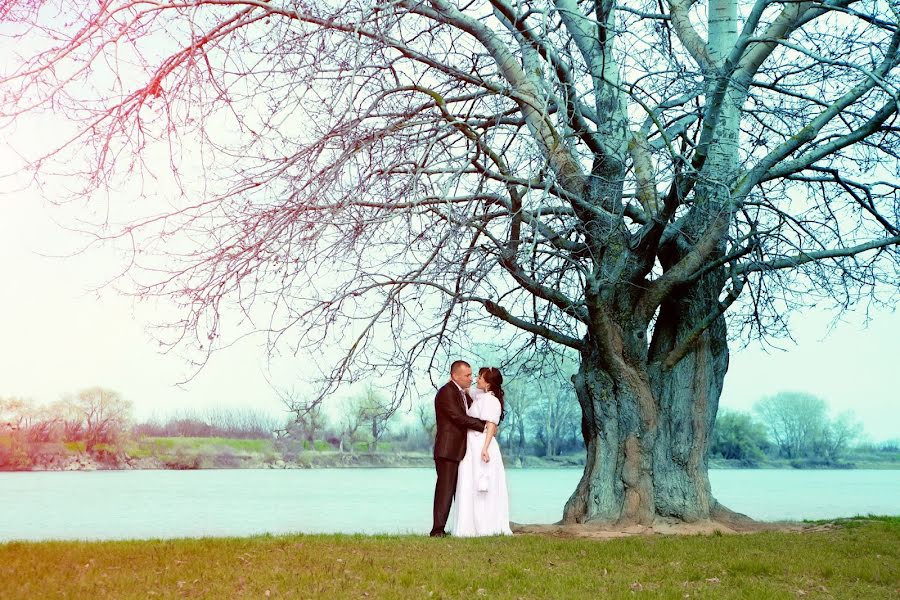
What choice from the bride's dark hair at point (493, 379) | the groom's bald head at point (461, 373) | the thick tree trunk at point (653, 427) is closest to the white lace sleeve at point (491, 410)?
the bride's dark hair at point (493, 379)

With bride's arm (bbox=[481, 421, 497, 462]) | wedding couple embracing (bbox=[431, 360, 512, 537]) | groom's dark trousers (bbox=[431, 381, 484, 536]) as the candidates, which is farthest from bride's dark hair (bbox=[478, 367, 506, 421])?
groom's dark trousers (bbox=[431, 381, 484, 536])

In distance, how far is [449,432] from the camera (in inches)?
428

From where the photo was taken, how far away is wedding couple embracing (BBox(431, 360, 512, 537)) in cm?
1083

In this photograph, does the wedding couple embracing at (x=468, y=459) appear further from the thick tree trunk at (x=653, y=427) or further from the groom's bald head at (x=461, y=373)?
the thick tree trunk at (x=653, y=427)

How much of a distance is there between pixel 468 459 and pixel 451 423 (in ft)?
1.54

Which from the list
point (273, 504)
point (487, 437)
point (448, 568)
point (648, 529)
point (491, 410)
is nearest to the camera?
point (448, 568)

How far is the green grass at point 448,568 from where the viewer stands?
740 centimetres

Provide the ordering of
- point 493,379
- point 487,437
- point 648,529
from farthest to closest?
point 648,529 → point 493,379 → point 487,437

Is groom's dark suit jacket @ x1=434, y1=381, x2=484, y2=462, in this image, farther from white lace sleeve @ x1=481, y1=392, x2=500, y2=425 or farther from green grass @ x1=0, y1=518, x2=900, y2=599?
green grass @ x1=0, y1=518, x2=900, y2=599

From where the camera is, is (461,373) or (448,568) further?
(461,373)

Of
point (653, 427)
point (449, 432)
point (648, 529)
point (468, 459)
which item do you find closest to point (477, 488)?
point (468, 459)

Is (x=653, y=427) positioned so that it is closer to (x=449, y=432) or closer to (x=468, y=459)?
(x=468, y=459)

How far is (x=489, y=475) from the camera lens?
35.6 ft

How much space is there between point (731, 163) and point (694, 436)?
147 inches
